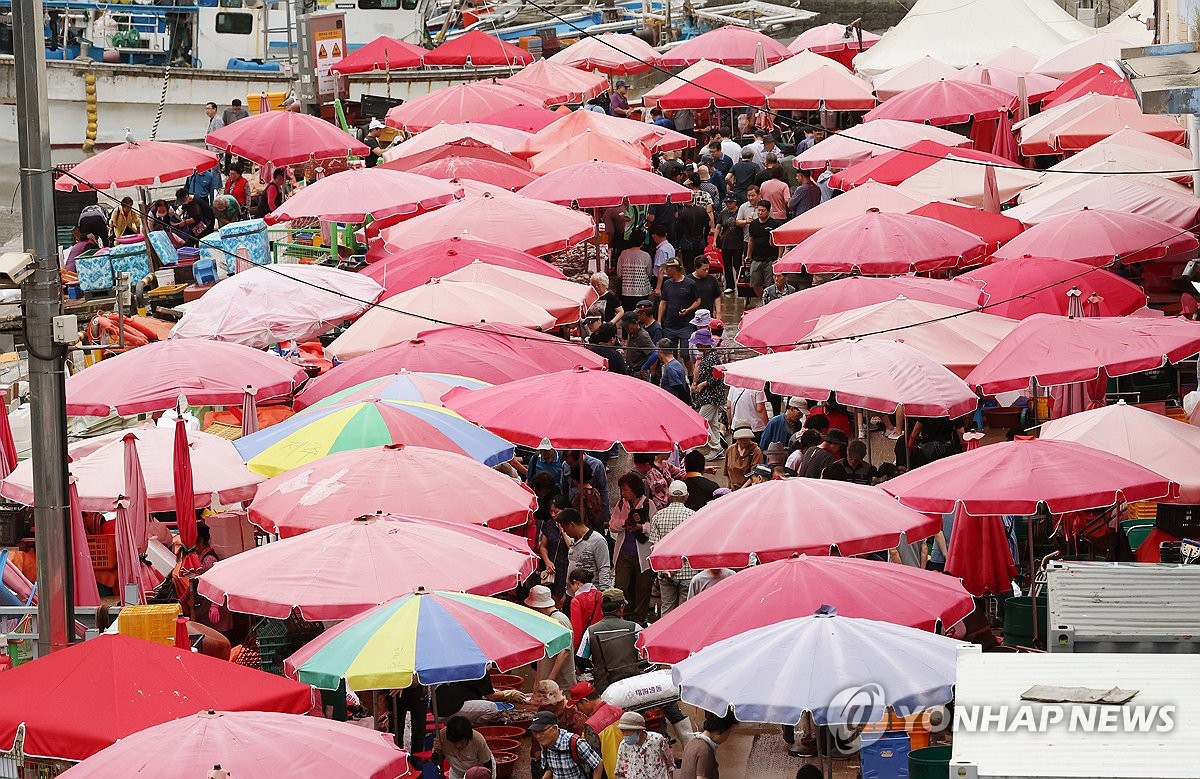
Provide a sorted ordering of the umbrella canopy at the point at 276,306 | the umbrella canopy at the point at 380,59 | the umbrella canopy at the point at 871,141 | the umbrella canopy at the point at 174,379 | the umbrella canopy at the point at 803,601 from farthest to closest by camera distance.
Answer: the umbrella canopy at the point at 380,59 → the umbrella canopy at the point at 871,141 → the umbrella canopy at the point at 276,306 → the umbrella canopy at the point at 174,379 → the umbrella canopy at the point at 803,601

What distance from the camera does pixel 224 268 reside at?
73.9 ft

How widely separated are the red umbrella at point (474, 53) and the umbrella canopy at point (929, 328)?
20827 millimetres

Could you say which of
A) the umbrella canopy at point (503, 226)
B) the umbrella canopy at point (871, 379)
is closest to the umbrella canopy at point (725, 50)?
the umbrella canopy at point (503, 226)

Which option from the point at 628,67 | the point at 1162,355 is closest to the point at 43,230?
the point at 1162,355

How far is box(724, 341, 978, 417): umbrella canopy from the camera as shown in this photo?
13.6 metres

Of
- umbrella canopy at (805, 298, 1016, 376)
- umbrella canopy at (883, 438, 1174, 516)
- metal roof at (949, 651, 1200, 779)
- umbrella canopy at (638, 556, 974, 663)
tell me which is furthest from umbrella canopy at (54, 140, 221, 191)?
metal roof at (949, 651, 1200, 779)

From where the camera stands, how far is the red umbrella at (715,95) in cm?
2803

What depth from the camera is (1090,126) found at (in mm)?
22016

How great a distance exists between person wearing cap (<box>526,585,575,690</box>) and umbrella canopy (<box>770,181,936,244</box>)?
786cm

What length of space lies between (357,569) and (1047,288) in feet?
26.9

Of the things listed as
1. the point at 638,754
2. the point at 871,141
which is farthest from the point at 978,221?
the point at 638,754

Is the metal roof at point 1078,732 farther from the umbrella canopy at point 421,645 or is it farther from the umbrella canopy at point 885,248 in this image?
the umbrella canopy at point 885,248

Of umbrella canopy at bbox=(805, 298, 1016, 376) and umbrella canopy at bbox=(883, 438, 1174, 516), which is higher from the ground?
umbrella canopy at bbox=(805, 298, 1016, 376)

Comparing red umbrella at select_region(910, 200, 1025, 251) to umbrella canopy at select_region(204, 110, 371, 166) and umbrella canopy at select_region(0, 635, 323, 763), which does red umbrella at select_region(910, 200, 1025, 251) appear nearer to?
umbrella canopy at select_region(204, 110, 371, 166)
